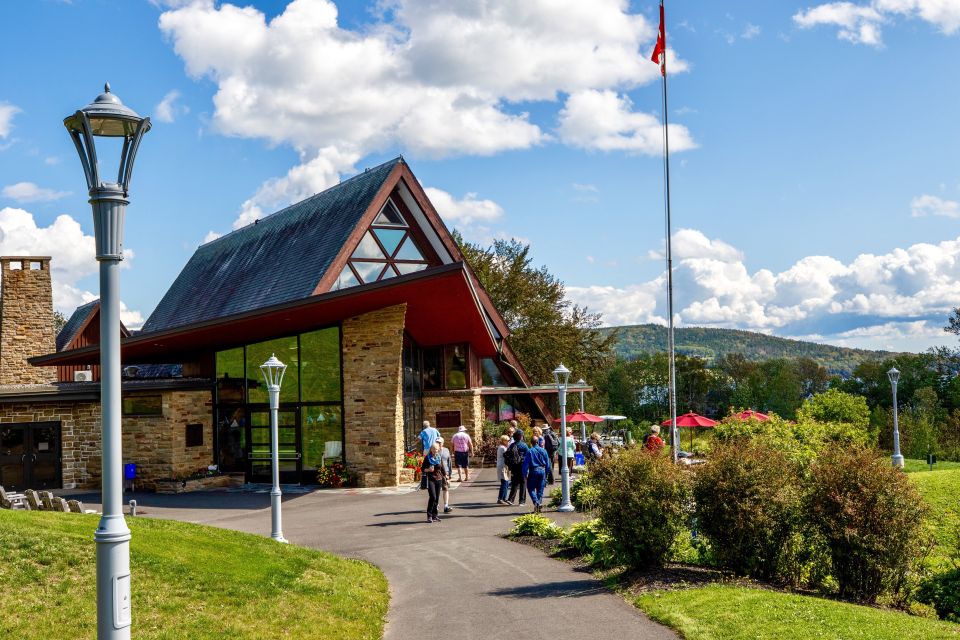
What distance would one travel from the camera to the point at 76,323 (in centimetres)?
3862

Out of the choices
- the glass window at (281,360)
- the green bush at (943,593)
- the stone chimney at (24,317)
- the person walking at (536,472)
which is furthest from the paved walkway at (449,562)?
the stone chimney at (24,317)

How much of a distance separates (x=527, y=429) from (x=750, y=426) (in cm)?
1265

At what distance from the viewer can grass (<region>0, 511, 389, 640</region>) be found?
7449 mm

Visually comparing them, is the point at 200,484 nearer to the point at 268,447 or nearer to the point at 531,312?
the point at 268,447

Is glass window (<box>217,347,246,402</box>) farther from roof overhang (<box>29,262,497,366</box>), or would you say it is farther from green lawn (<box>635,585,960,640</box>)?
green lawn (<box>635,585,960,640</box>)

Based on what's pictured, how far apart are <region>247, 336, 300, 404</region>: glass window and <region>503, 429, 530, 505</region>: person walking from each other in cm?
745

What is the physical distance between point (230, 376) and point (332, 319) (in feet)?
14.0

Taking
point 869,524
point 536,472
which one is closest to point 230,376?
point 536,472

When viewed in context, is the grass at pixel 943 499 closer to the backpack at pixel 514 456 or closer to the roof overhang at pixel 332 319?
the backpack at pixel 514 456

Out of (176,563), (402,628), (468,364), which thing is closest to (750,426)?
(402,628)

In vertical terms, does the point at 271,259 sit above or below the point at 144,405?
above

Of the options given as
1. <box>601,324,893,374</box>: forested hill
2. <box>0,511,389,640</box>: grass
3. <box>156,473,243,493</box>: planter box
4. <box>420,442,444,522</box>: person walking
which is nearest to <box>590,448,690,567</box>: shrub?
<box>0,511,389,640</box>: grass

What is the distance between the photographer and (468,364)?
2706 centimetres

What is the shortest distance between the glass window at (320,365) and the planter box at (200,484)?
10.5 feet
